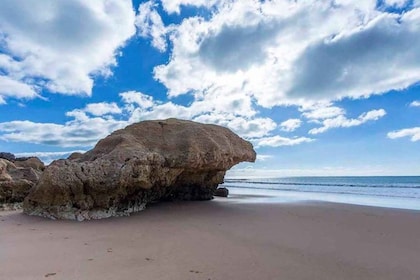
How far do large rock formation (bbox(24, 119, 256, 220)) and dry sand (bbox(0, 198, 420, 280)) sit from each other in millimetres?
887

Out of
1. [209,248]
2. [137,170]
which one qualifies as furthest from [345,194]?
[209,248]

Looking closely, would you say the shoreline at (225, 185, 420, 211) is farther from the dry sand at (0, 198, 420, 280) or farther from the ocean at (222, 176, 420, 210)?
the dry sand at (0, 198, 420, 280)

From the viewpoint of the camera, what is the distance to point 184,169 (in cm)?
1331

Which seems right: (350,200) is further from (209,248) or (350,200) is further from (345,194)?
(209,248)

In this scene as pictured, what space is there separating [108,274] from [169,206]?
28.7 ft

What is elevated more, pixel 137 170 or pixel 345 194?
pixel 137 170

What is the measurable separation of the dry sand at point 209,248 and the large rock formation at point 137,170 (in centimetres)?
89

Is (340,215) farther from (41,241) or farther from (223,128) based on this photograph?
(41,241)

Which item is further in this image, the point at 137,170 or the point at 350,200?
the point at 350,200

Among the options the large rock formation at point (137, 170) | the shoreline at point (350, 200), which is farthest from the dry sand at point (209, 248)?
the shoreline at point (350, 200)

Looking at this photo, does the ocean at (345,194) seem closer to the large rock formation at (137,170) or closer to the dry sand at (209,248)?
the large rock formation at (137,170)

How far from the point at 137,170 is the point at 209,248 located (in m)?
5.23

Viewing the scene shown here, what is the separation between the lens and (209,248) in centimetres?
698

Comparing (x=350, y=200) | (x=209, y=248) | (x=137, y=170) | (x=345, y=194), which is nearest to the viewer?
(x=209, y=248)
